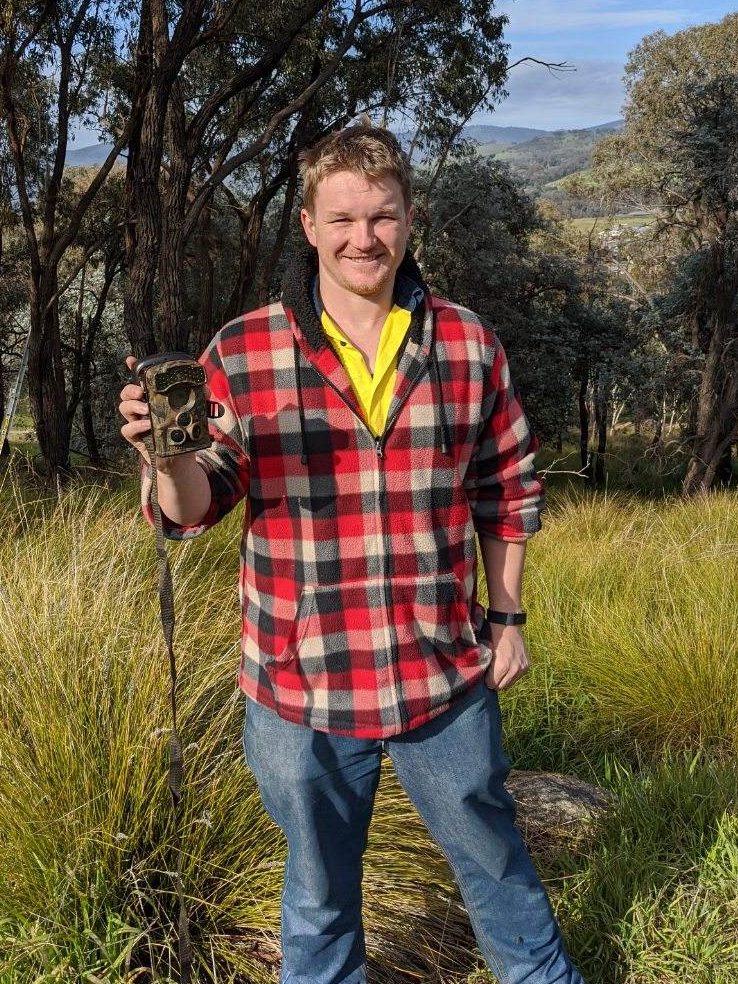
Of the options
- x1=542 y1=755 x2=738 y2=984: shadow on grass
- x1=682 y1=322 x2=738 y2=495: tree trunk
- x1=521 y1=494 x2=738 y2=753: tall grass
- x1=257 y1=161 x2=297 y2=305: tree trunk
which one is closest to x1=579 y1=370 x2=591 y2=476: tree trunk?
x1=682 y1=322 x2=738 y2=495: tree trunk

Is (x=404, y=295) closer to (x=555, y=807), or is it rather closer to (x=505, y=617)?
(x=505, y=617)

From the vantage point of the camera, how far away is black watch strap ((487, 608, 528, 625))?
2.10 metres

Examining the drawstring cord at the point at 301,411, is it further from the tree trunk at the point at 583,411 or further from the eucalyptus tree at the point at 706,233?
the tree trunk at the point at 583,411

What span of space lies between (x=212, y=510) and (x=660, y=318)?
16622mm

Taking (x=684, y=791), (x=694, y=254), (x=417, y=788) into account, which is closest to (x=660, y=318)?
(x=694, y=254)

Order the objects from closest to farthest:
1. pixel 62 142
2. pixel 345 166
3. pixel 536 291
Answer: pixel 345 166 → pixel 62 142 → pixel 536 291

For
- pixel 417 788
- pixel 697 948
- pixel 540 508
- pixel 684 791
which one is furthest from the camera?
pixel 684 791

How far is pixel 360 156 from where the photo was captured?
5.98ft

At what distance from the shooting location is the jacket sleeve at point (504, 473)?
2025 mm

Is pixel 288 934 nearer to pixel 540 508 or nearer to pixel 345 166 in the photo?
pixel 540 508

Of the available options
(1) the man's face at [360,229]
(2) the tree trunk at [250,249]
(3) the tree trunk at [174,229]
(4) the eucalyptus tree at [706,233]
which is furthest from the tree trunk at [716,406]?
(1) the man's face at [360,229]

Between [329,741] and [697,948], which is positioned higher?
[329,741]

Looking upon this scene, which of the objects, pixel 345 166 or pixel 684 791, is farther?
pixel 684 791

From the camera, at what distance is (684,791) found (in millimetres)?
2920
